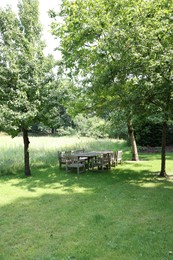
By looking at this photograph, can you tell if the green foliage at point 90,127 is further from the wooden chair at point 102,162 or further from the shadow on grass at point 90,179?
the shadow on grass at point 90,179

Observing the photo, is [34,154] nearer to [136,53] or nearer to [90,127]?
[136,53]

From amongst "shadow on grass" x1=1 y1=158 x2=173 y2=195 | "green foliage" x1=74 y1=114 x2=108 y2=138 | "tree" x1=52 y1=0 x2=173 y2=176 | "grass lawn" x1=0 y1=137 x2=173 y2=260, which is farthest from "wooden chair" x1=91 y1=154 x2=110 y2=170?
"green foliage" x1=74 y1=114 x2=108 y2=138

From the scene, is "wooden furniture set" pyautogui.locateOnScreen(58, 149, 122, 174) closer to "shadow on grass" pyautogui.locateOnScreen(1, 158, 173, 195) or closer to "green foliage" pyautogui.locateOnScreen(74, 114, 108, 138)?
"shadow on grass" pyautogui.locateOnScreen(1, 158, 173, 195)

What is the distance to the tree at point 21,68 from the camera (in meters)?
9.21

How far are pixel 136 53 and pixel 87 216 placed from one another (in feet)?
17.0

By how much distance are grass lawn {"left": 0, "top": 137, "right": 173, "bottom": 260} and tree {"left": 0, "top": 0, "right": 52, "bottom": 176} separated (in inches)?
110

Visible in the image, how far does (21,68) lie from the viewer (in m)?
9.52

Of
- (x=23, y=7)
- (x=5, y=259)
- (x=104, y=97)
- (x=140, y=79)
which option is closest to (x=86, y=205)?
(x=5, y=259)

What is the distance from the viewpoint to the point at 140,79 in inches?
311

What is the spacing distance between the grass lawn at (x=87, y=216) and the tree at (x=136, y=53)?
9.13 feet

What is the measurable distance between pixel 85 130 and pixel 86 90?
15.3m

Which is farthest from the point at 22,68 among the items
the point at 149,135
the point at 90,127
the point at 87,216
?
the point at 90,127

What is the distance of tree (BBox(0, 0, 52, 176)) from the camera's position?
9.21 m

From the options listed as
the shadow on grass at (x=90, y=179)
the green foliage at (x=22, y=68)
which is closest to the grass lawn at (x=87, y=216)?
the shadow on grass at (x=90, y=179)
